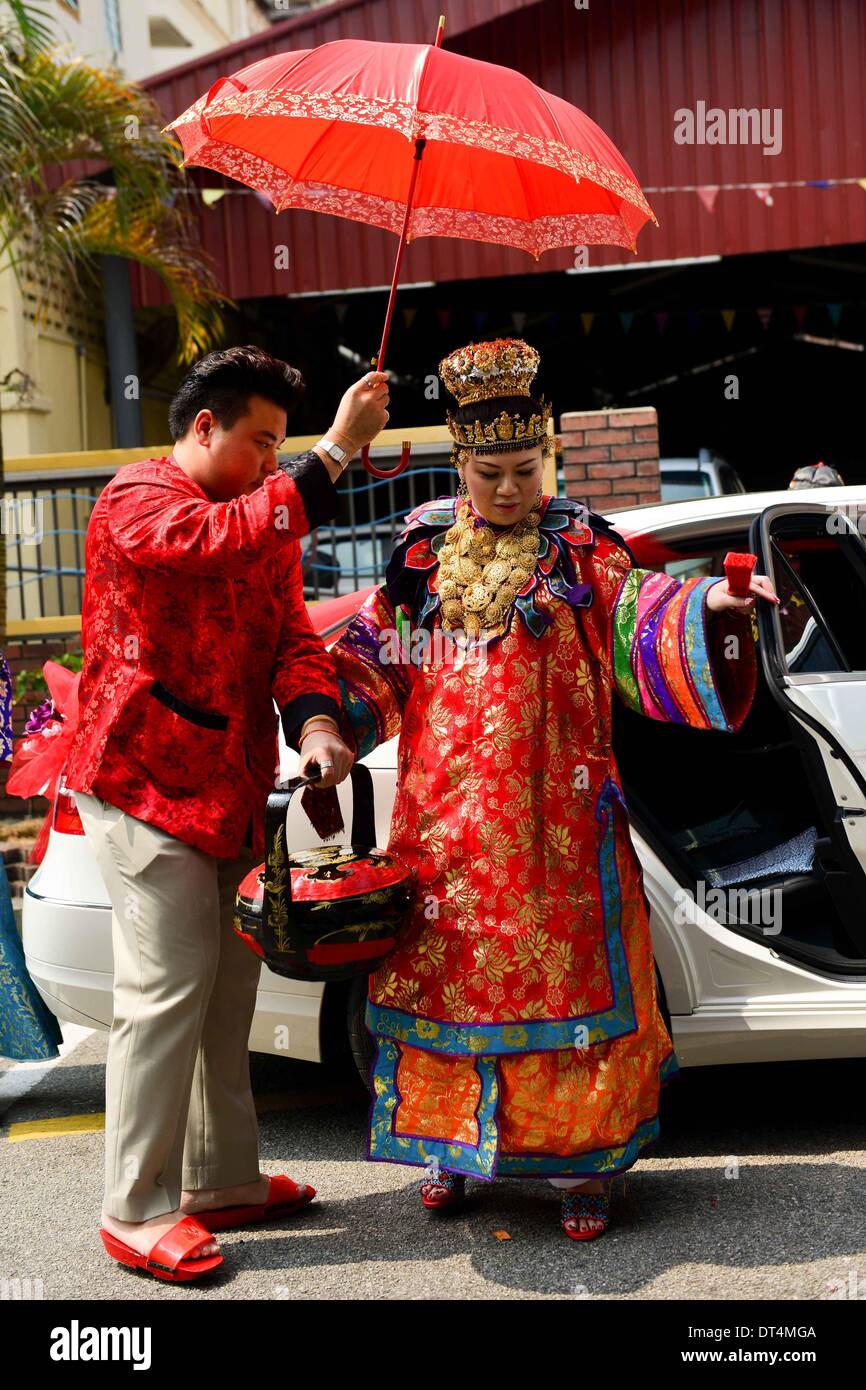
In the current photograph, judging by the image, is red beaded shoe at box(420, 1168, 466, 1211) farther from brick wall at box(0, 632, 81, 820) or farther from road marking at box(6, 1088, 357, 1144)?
brick wall at box(0, 632, 81, 820)

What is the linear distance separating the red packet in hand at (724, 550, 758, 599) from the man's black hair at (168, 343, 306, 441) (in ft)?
3.14

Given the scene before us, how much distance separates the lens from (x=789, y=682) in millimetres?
3441

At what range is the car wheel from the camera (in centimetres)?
340

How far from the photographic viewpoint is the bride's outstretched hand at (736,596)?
2723 millimetres

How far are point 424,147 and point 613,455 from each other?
4.70m

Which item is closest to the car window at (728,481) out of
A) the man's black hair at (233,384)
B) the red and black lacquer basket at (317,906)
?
the man's black hair at (233,384)

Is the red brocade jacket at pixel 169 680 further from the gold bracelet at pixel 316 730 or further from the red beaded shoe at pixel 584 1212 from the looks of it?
the red beaded shoe at pixel 584 1212

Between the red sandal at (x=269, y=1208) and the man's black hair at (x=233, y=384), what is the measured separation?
5.54 ft

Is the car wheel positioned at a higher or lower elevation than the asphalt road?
higher

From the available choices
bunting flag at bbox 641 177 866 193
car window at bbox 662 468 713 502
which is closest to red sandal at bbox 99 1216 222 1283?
car window at bbox 662 468 713 502

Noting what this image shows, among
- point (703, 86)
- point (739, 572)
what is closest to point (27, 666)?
point (703, 86)

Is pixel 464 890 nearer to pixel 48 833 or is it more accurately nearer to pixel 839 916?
pixel 839 916

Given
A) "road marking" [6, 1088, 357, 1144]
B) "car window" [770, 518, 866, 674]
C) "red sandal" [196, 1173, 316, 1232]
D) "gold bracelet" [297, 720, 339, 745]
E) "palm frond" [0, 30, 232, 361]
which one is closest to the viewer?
"gold bracelet" [297, 720, 339, 745]

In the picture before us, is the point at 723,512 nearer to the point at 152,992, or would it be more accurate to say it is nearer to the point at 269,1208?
the point at 152,992
